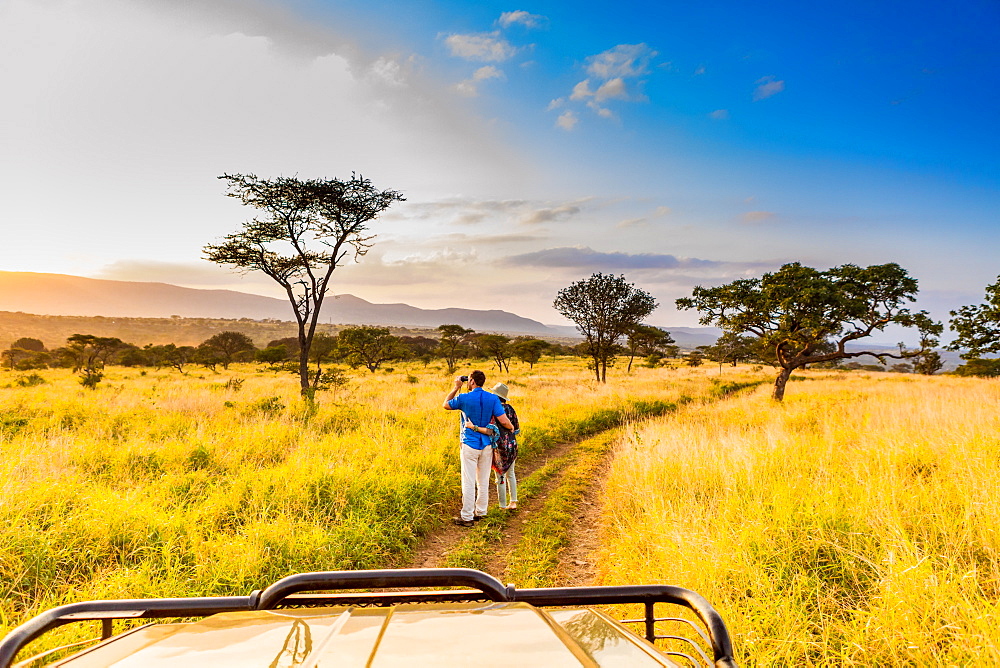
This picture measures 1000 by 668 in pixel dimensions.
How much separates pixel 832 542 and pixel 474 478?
4725mm

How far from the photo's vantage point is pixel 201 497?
6.53m

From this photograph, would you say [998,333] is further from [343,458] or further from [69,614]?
[69,614]

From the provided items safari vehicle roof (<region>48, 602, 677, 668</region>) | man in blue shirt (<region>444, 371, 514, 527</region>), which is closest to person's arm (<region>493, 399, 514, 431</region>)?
man in blue shirt (<region>444, 371, 514, 527</region>)

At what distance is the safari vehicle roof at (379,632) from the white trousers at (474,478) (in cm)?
578

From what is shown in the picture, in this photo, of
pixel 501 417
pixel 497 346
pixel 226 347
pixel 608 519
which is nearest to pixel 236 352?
pixel 226 347

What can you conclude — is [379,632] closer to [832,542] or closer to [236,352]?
[832,542]

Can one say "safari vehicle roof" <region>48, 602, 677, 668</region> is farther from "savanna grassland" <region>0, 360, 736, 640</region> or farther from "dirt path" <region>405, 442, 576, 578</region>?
"dirt path" <region>405, 442, 576, 578</region>

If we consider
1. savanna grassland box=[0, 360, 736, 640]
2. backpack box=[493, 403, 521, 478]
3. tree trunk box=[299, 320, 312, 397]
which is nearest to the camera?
savanna grassland box=[0, 360, 736, 640]

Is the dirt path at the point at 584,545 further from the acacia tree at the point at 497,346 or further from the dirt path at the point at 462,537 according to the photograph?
the acacia tree at the point at 497,346

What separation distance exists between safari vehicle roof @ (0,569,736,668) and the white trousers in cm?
578

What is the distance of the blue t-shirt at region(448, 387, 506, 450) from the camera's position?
7285 mm

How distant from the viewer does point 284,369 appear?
42.5 metres

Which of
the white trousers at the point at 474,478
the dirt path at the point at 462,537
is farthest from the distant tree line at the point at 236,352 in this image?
the white trousers at the point at 474,478

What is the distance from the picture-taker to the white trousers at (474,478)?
23.5 feet
